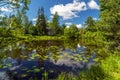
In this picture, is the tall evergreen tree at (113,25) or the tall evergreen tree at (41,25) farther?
the tall evergreen tree at (41,25)

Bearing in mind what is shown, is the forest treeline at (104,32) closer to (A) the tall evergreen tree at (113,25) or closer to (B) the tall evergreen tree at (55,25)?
(A) the tall evergreen tree at (113,25)

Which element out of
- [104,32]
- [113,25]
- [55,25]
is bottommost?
[104,32]

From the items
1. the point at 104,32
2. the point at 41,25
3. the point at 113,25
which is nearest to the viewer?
the point at 113,25

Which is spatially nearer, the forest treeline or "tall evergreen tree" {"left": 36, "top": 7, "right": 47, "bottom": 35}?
the forest treeline

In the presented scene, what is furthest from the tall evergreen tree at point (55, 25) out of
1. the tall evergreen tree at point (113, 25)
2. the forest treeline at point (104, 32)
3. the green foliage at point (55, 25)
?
the tall evergreen tree at point (113, 25)

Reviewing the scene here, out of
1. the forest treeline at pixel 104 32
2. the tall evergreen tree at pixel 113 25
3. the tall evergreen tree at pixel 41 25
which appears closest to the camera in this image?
the forest treeline at pixel 104 32

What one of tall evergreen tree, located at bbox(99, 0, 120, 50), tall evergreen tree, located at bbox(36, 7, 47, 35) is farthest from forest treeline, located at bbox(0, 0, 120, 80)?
tall evergreen tree, located at bbox(36, 7, 47, 35)

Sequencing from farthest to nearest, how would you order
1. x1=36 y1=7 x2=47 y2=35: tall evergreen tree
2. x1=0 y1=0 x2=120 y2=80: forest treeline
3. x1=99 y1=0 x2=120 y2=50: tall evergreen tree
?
x1=36 y1=7 x2=47 y2=35: tall evergreen tree
x1=99 y1=0 x2=120 y2=50: tall evergreen tree
x1=0 y1=0 x2=120 y2=80: forest treeline

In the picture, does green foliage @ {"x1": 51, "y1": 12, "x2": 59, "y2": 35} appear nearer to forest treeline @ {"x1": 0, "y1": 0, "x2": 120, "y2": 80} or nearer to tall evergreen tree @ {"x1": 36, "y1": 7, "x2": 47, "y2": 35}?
tall evergreen tree @ {"x1": 36, "y1": 7, "x2": 47, "y2": 35}

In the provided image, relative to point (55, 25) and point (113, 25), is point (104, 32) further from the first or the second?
point (55, 25)

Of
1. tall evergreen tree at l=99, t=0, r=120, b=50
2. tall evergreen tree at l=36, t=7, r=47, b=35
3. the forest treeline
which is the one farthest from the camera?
tall evergreen tree at l=36, t=7, r=47, b=35

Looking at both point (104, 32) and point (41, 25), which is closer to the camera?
point (104, 32)

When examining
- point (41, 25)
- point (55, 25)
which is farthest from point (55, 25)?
point (41, 25)

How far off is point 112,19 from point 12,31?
59.1 ft
